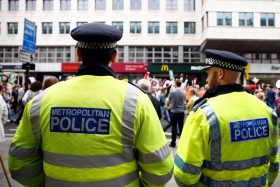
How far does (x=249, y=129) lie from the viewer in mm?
2381

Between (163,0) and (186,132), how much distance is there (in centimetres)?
4105

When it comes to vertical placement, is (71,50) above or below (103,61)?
above

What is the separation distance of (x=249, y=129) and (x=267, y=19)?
38414 mm

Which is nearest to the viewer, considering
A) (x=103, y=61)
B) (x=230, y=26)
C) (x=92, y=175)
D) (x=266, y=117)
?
(x=92, y=175)

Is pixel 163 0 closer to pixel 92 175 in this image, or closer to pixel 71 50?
pixel 71 50

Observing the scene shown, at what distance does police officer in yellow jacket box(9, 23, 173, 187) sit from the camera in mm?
1979

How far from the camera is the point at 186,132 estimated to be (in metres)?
2.38

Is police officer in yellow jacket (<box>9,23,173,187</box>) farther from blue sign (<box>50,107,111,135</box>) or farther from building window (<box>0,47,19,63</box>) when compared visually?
building window (<box>0,47,19,63</box>)

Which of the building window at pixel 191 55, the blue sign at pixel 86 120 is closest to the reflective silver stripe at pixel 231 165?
the blue sign at pixel 86 120

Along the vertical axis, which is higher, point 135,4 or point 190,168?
point 135,4

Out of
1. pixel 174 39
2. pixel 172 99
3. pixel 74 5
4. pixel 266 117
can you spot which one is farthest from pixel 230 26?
pixel 266 117

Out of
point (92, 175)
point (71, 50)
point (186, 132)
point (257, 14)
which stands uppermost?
point (257, 14)

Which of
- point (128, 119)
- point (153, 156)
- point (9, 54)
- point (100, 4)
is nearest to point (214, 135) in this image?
point (153, 156)

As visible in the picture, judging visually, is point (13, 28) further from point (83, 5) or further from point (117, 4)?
point (117, 4)
